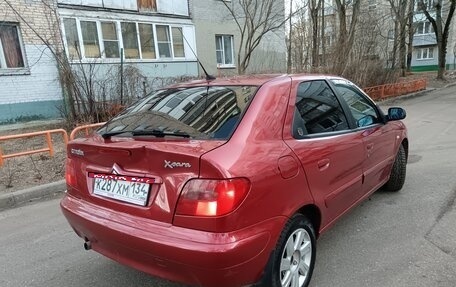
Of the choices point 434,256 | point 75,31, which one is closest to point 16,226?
point 434,256

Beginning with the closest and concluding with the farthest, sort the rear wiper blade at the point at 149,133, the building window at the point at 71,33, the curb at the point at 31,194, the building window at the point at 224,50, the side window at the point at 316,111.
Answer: the rear wiper blade at the point at 149,133
the side window at the point at 316,111
the curb at the point at 31,194
the building window at the point at 71,33
the building window at the point at 224,50

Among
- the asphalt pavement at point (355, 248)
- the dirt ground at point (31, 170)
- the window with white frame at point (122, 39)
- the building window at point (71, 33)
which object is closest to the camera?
the asphalt pavement at point (355, 248)

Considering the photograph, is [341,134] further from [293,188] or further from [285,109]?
[293,188]

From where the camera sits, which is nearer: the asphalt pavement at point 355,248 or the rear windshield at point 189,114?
the rear windshield at point 189,114

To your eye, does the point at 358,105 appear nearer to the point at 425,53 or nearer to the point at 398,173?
the point at 398,173

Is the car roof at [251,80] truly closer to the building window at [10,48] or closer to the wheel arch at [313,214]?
the wheel arch at [313,214]

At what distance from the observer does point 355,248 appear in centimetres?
327

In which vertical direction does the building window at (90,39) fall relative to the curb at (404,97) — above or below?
above

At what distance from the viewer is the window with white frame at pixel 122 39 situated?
13.1 metres

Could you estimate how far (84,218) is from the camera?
2545 mm

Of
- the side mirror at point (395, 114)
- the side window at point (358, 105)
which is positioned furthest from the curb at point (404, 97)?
the side window at point (358, 105)

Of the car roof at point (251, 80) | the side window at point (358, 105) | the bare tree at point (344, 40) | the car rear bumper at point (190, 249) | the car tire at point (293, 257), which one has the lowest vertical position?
the car tire at point (293, 257)

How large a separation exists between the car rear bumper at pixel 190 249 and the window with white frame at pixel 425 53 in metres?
50.2

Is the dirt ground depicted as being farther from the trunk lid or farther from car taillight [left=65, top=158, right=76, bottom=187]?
the trunk lid
